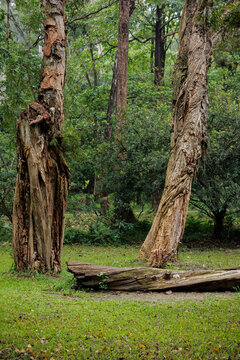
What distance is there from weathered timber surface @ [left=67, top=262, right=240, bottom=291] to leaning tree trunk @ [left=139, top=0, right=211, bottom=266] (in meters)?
2.70

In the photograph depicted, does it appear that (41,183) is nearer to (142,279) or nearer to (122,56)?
(142,279)

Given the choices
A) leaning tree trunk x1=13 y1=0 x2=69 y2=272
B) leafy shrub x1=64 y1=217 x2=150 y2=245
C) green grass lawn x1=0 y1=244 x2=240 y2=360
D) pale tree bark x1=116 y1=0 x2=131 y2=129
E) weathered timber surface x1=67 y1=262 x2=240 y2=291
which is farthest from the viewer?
pale tree bark x1=116 y1=0 x2=131 y2=129

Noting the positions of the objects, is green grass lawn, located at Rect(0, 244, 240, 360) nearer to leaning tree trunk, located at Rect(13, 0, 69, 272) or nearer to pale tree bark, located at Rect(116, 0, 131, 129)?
leaning tree trunk, located at Rect(13, 0, 69, 272)

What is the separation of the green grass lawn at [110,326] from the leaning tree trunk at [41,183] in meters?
1.22

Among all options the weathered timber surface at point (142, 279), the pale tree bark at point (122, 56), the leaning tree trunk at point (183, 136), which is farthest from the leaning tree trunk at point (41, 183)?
the pale tree bark at point (122, 56)

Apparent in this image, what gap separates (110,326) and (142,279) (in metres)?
2.39

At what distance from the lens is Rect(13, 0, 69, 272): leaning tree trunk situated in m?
9.05

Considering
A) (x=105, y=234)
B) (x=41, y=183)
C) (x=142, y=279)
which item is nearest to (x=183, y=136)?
(x=41, y=183)

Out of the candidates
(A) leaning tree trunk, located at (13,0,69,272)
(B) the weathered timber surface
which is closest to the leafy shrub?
(A) leaning tree trunk, located at (13,0,69,272)

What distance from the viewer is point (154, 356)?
492 cm

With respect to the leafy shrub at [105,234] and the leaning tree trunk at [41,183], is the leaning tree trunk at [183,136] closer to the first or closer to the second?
the leaning tree trunk at [41,183]

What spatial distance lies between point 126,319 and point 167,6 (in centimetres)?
2281

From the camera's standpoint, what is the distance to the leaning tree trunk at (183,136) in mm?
11141

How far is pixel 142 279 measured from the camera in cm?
802
